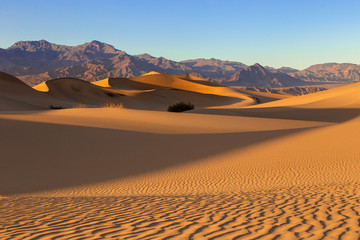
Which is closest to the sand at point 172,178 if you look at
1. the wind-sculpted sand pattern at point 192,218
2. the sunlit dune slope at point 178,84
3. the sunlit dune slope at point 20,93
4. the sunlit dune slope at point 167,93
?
the wind-sculpted sand pattern at point 192,218

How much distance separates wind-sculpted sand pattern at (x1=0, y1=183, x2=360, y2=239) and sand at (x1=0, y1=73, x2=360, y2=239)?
0.6 inches

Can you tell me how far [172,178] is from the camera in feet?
33.8

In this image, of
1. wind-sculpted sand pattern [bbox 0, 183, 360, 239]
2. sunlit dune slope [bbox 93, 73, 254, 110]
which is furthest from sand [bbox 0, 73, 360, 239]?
sunlit dune slope [bbox 93, 73, 254, 110]

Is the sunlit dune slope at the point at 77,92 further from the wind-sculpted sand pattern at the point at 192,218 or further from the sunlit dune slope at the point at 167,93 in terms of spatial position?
the wind-sculpted sand pattern at the point at 192,218

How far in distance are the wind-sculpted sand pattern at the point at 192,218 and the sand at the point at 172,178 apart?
0.6 inches

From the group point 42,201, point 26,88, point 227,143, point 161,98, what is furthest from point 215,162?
point 161,98

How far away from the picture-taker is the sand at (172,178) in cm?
432

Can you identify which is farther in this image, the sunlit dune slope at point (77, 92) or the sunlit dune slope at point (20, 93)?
the sunlit dune slope at point (77, 92)

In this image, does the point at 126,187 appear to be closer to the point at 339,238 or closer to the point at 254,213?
the point at 254,213

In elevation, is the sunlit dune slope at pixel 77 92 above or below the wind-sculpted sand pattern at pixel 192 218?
above

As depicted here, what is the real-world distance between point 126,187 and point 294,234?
6215 mm

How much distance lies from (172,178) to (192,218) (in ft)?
18.4

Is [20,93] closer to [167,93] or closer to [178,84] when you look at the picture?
[167,93]

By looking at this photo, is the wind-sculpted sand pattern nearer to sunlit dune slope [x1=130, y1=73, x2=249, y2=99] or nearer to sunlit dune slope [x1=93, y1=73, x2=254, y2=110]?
sunlit dune slope [x1=93, y1=73, x2=254, y2=110]
